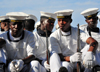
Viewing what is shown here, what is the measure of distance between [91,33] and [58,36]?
0.92 meters

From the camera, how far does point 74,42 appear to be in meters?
7.13

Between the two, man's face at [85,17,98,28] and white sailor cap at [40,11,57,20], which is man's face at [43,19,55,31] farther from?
man's face at [85,17,98,28]

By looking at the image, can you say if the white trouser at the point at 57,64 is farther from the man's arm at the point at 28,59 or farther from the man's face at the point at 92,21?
the man's face at the point at 92,21

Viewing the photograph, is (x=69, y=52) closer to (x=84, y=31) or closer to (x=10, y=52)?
(x=84, y=31)

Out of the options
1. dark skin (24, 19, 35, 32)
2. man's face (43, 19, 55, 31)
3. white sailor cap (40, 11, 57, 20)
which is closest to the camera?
man's face (43, 19, 55, 31)

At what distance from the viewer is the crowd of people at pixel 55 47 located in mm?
6336

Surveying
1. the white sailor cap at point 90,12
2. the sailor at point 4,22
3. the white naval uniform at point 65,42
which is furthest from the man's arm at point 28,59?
the sailor at point 4,22

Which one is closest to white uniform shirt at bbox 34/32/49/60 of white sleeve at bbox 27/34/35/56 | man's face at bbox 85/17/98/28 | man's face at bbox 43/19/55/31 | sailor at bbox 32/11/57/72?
sailor at bbox 32/11/57/72

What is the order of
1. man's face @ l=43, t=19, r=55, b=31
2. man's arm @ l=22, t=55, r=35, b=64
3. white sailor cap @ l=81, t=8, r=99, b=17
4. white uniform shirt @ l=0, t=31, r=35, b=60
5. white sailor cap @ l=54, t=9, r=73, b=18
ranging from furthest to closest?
man's face @ l=43, t=19, r=55, b=31
white sailor cap @ l=81, t=8, r=99, b=17
white sailor cap @ l=54, t=9, r=73, b=18
white uniform shirt @ l=0, t=31, r=35, b=60
man's arm @ l=22, t=55, r=35, b=64

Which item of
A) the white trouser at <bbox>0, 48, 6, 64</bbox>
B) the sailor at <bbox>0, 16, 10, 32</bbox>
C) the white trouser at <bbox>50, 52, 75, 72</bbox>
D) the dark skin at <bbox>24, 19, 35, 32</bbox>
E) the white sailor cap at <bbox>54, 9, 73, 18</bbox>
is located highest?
the white sailor cap at <bbox>54, 9, 73, 18</bbox>

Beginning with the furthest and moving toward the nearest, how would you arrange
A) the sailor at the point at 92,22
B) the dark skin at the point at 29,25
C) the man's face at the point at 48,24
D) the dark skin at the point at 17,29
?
the dark skin at the point at 29,25, the man's face at the point at 48,24, the sailor at the point at 92,22, the dark skin at the point at 17,29

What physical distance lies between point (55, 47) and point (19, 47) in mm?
827

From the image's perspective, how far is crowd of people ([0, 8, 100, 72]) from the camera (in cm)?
634

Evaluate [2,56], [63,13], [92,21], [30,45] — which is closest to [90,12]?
[92,21]
